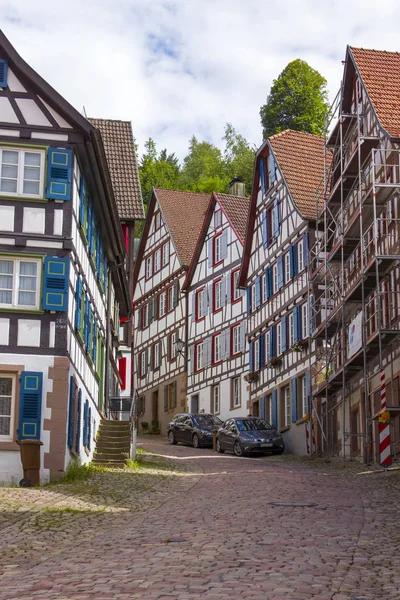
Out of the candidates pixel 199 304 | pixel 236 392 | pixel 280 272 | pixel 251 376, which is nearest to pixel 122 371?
pixel 236 392

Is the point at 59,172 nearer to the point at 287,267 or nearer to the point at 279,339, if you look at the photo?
the point at 287,267

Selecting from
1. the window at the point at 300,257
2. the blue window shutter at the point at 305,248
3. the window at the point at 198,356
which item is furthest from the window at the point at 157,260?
the blue window shutter at the point at 305,248

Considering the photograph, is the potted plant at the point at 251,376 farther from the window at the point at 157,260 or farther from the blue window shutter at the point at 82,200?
the blue window shutter at the point at 82,200

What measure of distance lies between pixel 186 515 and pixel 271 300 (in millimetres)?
23857

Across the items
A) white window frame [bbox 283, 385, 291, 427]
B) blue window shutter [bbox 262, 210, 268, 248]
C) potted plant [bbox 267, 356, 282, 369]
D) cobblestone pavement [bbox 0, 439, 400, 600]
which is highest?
blue window shutter [bbox 262, 210, 268, 248]

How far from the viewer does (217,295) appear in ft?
152

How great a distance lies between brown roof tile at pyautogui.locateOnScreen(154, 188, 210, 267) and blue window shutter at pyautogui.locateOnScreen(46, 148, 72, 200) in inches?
1158

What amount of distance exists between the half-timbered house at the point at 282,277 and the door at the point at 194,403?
7.17 m

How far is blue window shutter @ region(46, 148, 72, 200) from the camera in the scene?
20.9 meters

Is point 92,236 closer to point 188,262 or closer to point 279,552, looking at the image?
point 279,552

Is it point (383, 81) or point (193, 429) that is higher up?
point (383, 81)

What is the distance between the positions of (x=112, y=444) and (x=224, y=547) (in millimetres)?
14995

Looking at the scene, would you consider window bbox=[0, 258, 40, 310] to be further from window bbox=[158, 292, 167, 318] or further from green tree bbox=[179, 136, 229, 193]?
green tree bbox=[179, 136, 229, 193]

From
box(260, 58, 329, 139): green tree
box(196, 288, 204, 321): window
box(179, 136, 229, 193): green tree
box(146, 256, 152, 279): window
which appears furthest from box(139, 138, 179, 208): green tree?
box(196, 288, 204, 321): window
